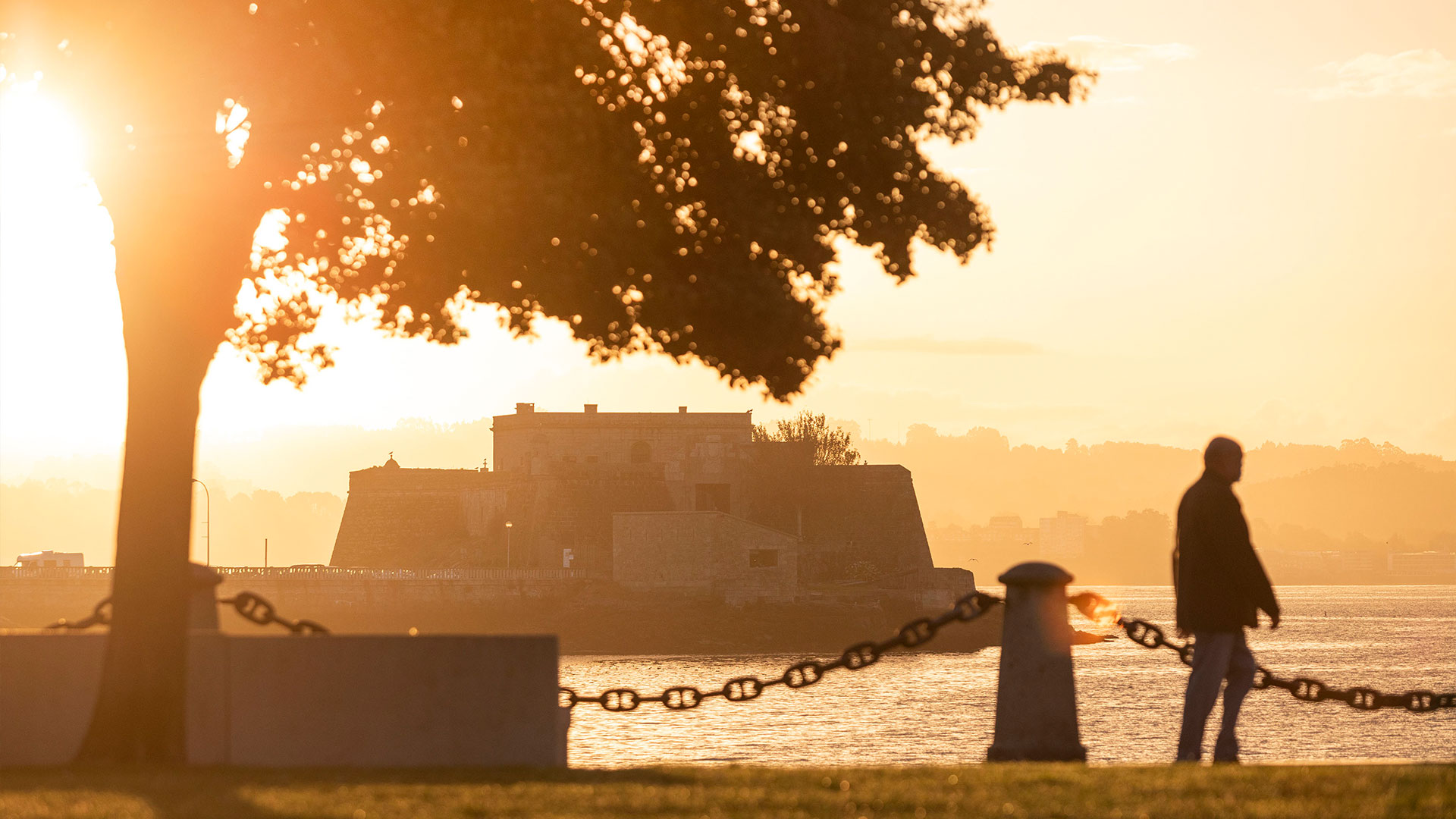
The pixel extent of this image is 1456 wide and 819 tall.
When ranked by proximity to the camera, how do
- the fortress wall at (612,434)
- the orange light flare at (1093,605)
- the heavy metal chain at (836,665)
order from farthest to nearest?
the fortress wall at (612,434) → the heavy metal chain at (836,665) → the orange light flare at (1093,605)

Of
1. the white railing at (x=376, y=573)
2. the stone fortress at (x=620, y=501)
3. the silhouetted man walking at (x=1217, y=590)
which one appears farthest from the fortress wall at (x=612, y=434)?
the silhouetted man walking at (x=1217, y=590)

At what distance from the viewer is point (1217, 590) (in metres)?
8.54

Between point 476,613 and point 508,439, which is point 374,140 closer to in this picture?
point 476,613

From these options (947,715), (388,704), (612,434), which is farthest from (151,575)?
(612,434)

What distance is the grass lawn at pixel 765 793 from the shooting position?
6.11 m

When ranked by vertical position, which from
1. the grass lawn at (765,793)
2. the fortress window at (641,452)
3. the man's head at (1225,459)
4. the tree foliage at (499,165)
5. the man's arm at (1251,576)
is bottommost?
the grass lawn at (765,793)

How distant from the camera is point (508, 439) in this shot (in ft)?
294

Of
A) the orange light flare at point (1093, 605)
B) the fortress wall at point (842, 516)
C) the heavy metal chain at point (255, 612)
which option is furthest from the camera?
the fortress wall at point (842, 516)

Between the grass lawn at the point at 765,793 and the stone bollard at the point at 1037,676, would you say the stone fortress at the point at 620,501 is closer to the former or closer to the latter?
the stone bollard at the point at 1037,676

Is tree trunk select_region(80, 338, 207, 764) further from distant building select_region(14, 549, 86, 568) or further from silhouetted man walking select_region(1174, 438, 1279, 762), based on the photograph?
distant building select_region(14, 549, 86, 568)

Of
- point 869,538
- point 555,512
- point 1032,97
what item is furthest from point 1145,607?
point 1032,97

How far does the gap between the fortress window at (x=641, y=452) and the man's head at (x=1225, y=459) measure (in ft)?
262

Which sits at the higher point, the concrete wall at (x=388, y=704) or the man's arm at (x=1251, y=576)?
the man's arm at (x=1251, y=576)

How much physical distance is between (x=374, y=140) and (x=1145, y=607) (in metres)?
153
